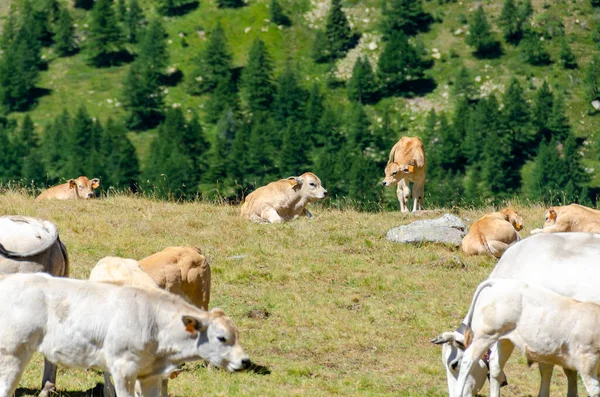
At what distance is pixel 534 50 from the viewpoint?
148500 mm

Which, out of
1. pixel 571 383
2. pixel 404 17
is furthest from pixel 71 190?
pixel 404 17

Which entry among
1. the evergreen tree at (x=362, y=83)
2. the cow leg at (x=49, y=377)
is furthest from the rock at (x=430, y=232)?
the evergreen tree at (x=362, y=83)

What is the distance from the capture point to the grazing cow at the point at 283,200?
2559 centimetres

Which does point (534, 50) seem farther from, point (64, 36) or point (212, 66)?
point (64, 36)

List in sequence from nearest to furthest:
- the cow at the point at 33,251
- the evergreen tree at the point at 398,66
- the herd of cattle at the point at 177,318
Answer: the herd of cattle at the point at 177,318
the cow at the point at 33,251
the evergreen tree at the point at 398,66

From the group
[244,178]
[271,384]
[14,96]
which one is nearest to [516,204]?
[271,384]

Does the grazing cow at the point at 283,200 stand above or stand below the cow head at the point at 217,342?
below

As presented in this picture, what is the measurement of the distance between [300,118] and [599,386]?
148 m

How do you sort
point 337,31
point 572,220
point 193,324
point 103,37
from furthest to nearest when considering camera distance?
point 103,37 < point 337,31 < point 572,220 < point 193,324

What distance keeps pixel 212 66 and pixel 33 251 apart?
476 ft

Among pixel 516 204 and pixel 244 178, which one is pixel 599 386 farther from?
pixel 244 178

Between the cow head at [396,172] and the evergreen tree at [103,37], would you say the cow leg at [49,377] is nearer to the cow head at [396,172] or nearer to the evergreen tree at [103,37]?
the cow head at [396,172]

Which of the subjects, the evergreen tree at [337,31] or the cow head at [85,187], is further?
the evergreen tree at [337,31]

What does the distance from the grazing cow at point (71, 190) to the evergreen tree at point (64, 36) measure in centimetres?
13163
